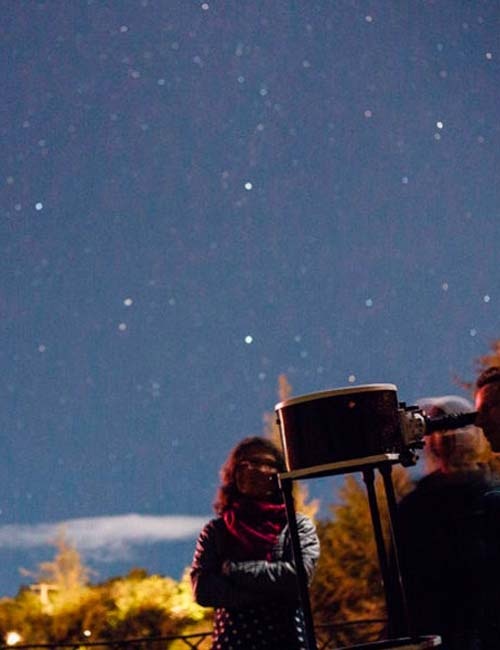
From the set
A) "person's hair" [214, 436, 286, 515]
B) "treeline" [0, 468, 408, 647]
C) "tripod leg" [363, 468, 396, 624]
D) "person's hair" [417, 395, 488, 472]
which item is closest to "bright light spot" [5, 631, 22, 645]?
"treeline" [0, 468, 408, 647]

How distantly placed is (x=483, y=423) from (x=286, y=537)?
102 cm

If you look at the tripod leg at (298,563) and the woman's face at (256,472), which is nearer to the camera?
the tripod leg at (298,563)

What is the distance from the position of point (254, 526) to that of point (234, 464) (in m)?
0.21

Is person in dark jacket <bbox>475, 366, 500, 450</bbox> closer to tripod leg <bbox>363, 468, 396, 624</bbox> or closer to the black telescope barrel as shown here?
the black telescope barrel

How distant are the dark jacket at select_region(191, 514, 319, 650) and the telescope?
2.89ft

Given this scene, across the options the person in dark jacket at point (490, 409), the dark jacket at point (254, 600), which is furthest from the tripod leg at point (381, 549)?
the dark jacket at point (254, 600)

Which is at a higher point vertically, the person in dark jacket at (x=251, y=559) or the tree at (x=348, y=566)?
the tree at (x=348, y=566)

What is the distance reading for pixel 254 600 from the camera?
2.99m

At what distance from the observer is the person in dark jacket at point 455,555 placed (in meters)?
2.46

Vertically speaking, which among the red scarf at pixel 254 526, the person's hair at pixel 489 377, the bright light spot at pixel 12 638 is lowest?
the red scarf at pixel 254 526

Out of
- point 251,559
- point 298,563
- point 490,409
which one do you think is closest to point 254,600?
point 251,559

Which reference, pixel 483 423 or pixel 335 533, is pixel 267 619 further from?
pixel 335 533

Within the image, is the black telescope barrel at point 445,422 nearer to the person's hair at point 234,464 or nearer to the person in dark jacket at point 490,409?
the person in dark jacket at point 490,409

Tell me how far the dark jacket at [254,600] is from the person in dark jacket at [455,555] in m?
0.48
